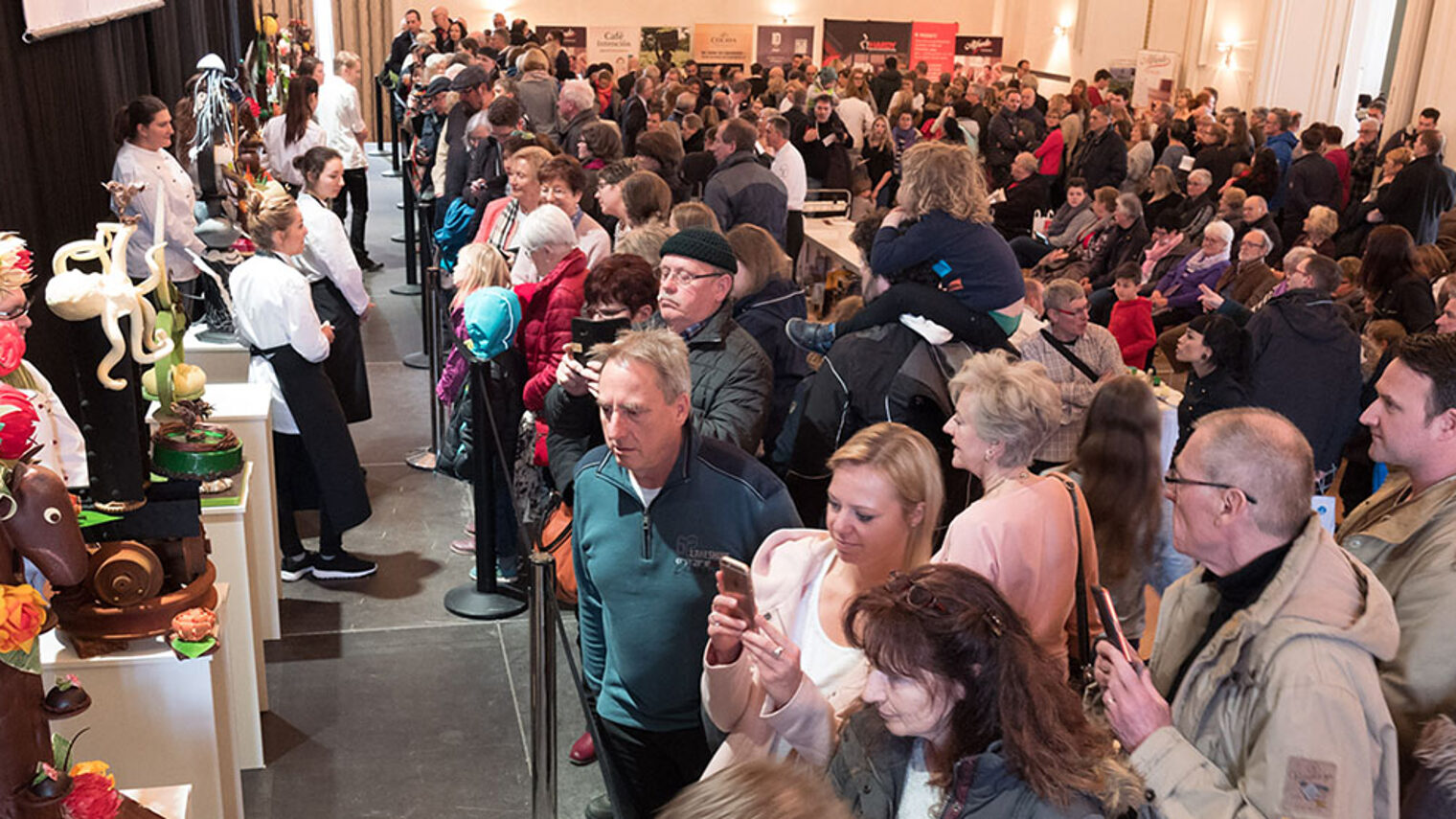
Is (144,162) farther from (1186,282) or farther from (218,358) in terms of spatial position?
(1186,282)

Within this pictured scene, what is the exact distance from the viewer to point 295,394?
15.4 feet

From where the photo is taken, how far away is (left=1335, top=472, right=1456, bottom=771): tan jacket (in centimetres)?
220

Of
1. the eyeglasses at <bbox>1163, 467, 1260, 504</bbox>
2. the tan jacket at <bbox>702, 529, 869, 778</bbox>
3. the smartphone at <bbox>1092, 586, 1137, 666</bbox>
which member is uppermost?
the eyeglasses at <bbox>1163, 467, 1260, 504</bbox>

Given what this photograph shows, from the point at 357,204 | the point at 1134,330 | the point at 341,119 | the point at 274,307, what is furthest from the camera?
the point at 341,119

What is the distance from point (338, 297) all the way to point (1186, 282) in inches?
211

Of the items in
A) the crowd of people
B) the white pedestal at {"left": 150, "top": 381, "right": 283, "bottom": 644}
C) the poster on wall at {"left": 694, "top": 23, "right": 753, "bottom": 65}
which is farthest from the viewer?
the poster on wall at {"left": 694, "top": 23, "right": 753, "bottom": 65}

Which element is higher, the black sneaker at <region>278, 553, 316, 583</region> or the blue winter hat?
the blue winter hat

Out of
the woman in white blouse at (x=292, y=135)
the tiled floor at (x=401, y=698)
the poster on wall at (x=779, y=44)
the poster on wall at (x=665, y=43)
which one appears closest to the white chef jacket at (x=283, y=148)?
the woman in white blouse at (x=292, y=135)

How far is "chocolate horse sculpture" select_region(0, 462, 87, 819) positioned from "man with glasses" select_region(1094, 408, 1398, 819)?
6.25 ft

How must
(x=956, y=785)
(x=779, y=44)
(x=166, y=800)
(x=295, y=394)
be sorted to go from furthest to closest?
(x=779, y=44) → (x=295, y=394) → (x=166, y=800) → (x=956, y=785)

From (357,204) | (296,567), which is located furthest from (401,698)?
(357,204)

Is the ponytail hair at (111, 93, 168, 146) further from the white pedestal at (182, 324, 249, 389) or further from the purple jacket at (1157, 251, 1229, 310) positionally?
the purple jacket at (1157, 251, 1229, 310)

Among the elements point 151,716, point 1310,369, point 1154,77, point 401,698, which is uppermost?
point 1154,77

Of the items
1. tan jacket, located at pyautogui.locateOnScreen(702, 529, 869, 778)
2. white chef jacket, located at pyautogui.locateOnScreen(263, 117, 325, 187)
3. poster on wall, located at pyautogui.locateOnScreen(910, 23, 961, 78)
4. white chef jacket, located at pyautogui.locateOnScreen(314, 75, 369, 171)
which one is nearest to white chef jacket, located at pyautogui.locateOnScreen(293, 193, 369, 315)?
tan jacket, located at pyautogui.locateOnScreen(702, 529, 869, 778)
